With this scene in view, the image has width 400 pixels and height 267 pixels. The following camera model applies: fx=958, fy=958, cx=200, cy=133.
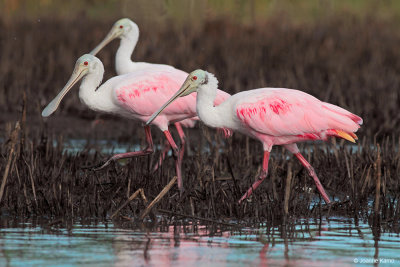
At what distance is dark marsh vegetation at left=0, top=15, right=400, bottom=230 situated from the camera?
716 centimetres

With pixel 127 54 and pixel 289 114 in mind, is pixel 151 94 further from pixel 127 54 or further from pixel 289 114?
pixel 127 54

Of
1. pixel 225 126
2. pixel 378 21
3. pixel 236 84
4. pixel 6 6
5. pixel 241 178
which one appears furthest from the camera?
pixel 6 6

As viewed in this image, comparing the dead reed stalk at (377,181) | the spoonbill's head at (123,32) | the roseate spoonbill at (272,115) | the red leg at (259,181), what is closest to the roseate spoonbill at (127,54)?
the spoonbill's head at (123,32)

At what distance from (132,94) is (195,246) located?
352 cm

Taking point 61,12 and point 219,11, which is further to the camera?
point 61,12

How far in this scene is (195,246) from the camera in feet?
19.4

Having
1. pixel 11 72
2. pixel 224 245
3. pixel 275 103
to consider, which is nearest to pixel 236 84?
pixel 11 72

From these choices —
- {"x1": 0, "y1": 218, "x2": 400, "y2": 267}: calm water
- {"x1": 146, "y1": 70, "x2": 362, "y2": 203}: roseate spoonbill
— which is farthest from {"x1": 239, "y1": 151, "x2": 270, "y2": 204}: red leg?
{"x1": 0, "y1": 218, "x2": 400, "y2": 267}: calm water

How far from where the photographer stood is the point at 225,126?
8164mm

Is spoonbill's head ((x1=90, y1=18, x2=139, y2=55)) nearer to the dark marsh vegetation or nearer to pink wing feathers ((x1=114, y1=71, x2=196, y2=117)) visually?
the dark marsh vegetation

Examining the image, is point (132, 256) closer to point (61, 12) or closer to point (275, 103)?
point (275, 103)

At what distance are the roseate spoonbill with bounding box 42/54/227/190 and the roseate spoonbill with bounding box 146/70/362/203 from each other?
975 millimetres

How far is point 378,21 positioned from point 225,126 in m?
13.0

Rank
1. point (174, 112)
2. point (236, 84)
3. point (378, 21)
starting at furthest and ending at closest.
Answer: point (378, 21) → point (236, 84) → point (174, 112)
